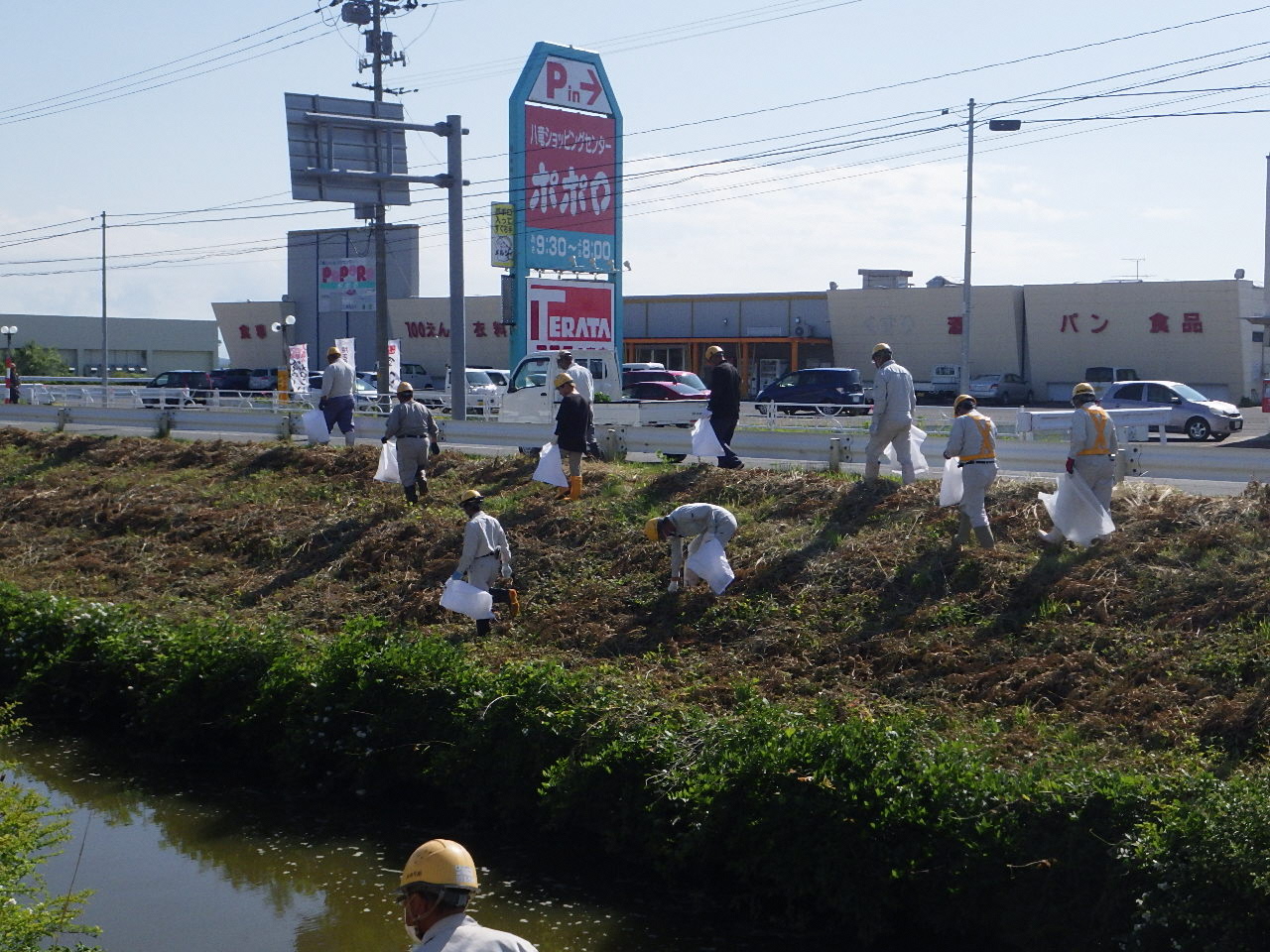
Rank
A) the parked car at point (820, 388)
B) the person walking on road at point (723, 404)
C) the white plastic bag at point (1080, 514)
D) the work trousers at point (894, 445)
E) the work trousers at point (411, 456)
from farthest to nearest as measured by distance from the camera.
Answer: the parked car at point (820, 388)
the work trousers at point (411, 456)
the person walking on road at point (723, 404)
the work trousers at point (894, 445)
the white plastic bag at point (1080, 514)

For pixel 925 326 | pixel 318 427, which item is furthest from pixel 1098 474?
pixel 925 326

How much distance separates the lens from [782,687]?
1053 cm

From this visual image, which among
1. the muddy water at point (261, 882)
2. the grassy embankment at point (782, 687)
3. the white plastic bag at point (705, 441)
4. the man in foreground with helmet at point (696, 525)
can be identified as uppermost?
the white plastic bag at point (705, 441)

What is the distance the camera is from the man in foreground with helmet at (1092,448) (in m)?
11.2

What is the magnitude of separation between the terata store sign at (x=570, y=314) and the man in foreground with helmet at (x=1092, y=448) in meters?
16.6

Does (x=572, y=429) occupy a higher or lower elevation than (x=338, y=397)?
lower

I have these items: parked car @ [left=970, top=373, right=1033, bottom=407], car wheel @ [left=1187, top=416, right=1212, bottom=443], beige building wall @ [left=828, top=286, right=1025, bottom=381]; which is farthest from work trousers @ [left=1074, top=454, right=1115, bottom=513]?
beige building wall @ [left=828, top=286, right=1025, bottom=381]

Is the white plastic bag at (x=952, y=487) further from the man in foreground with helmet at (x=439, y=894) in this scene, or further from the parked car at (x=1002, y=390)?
the parked car at (x=1002, y=390)

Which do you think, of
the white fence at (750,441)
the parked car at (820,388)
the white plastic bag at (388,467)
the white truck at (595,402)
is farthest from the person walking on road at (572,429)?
the parked car at (820,388)

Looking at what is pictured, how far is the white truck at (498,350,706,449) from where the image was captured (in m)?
21.6

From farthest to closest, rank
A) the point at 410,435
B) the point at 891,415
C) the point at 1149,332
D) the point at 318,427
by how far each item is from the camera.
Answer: the point at 1149,332, the point at 318,427, the point at 410,435, the point at 891,415

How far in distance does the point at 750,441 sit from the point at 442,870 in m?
12.9

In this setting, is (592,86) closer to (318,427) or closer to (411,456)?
(318,427)

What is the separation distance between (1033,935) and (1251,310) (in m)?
47.8
